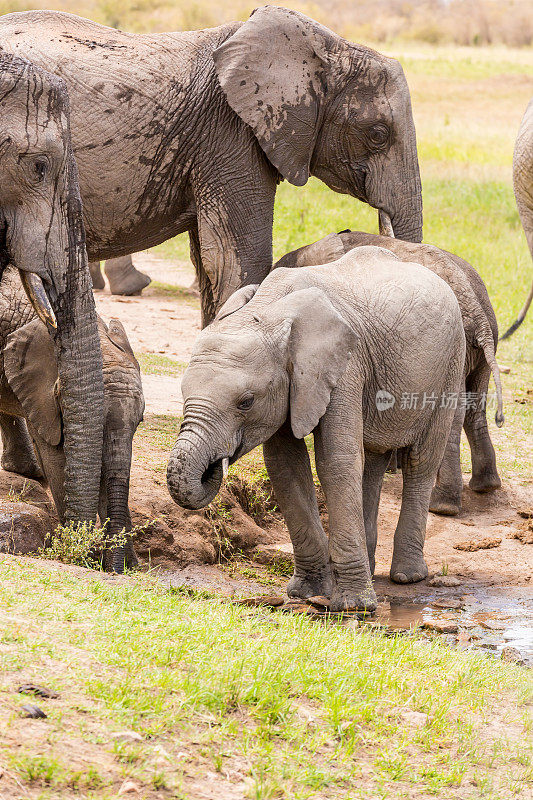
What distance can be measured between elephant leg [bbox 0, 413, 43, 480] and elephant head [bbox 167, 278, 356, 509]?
193 centimetres

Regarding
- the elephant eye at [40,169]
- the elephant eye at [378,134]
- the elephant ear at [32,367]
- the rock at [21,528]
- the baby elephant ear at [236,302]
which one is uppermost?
the elephant eye at [378,134]

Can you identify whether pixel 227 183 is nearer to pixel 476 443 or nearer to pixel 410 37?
pixel 476 443

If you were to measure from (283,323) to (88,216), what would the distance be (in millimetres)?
1979

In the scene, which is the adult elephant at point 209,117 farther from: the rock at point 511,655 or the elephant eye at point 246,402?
the rock at point 511,655

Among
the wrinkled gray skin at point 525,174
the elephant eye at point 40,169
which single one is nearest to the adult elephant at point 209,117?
the elephant eye at point 40,169

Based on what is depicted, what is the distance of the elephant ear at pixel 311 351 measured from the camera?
17.3 feet

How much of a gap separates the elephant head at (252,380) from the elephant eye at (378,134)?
6.98 ft

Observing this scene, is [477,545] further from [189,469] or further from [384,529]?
[189,469]

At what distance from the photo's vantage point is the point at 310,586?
5828 millimetres

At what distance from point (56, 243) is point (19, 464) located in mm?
2029

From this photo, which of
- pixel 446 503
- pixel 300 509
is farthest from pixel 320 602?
pixel 446 503

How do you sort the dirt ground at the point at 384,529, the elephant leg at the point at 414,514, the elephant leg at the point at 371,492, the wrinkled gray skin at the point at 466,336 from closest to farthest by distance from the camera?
the elephant leg at the point at 371,492, the elephant leg at the point at 414,514, the dirt ground at the point at 384,529, the wrinkled gray skin at the point at 466,336

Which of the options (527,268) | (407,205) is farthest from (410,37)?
(407,205)

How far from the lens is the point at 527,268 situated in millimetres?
15250
